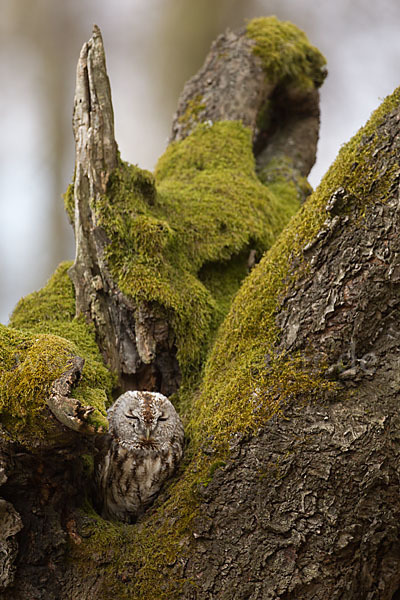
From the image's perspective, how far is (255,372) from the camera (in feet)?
6.66

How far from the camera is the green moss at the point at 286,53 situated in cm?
436

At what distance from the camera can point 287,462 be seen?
1771 mm

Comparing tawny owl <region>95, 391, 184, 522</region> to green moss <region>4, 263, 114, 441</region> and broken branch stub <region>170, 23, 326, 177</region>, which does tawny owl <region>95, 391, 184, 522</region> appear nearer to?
green moss <region>4, 263, 114, 441</region>

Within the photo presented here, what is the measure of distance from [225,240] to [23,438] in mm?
1681

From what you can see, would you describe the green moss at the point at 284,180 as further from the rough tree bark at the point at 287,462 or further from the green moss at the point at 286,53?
the rough tree bark at the point at 287,462

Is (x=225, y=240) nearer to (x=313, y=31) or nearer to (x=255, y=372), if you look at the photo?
(x=255, y=372)

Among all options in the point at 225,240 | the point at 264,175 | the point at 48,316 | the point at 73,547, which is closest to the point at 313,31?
the point at 264,175

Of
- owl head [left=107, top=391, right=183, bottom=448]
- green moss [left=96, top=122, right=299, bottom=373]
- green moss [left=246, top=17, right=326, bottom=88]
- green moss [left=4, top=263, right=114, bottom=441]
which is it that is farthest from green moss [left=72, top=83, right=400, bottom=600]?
green moss [left=246, top=17, right=326, bottom=88]

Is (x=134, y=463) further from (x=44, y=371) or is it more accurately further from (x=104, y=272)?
(x=104, y=272)

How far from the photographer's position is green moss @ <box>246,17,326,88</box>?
436cm

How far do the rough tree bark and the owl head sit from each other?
0.15 meters

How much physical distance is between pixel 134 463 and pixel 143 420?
0.18 meters

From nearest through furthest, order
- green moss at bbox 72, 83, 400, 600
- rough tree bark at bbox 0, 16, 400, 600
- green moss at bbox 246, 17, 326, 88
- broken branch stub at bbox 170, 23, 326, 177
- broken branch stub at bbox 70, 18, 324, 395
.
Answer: rough tree bark at bbox 0, 16, 400, 600 < green moss at bbox 72, 83, 400, 600 < broken branch stub at bbox 70, 18, 324, 395 < broken branch stub at bbox 170, 23, 326, 177 < green moss at bbox 246, 17, 326, 88

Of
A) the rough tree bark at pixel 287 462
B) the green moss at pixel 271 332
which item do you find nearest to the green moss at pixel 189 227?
the green moss at pixel 271 332
